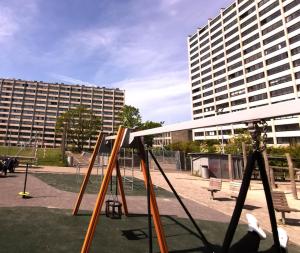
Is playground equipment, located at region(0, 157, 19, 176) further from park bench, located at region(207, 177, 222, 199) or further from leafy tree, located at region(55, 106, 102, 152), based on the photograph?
leafy tree, located at region(55, 106, 102, 152)

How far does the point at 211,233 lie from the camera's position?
7211 millimetres

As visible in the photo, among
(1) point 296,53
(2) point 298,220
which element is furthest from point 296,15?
(2) point 298,220

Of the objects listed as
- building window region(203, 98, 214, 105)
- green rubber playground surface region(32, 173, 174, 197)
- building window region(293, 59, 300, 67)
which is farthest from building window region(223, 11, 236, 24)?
green rubber playground surface region(32, 173, 174, 197)

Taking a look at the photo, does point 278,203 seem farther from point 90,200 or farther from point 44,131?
point 44,131

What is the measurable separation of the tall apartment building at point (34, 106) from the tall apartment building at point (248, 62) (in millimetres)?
58136

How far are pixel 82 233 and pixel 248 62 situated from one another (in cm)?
7148

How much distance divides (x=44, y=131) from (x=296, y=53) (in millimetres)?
100817

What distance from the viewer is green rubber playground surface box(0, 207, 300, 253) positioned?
5527mm

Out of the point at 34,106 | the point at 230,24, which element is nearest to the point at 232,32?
the point at 230,24

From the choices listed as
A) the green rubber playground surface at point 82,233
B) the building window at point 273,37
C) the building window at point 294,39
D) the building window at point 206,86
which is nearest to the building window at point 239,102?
the building window at point 206,86

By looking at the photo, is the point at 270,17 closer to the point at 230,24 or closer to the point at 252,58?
the point at 252,58

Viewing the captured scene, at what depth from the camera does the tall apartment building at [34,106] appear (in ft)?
367

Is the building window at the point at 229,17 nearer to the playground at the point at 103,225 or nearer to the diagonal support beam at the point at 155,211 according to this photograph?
the playground at the point at 103,225

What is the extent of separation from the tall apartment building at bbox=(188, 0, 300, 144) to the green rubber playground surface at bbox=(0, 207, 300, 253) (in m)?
54.0
